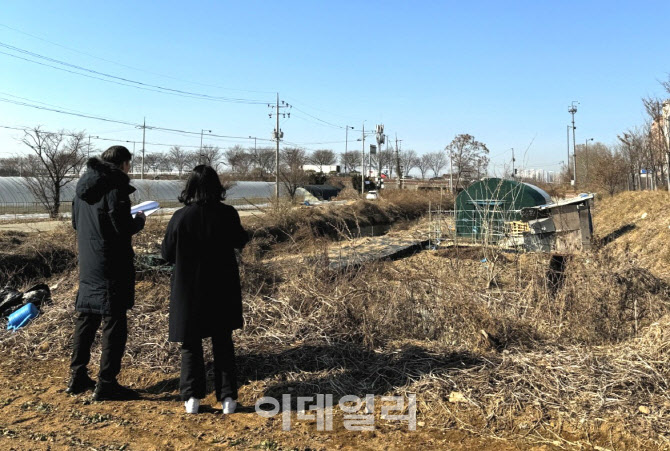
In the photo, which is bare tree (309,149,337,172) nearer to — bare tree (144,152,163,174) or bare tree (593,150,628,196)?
bare tree (144,152,163,174)

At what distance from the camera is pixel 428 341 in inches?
196

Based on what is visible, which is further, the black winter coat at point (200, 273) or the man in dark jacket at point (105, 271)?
the man in dark jacket at point (105, 271)

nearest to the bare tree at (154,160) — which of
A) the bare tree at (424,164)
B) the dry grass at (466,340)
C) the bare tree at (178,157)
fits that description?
the bare tree at (178,157)

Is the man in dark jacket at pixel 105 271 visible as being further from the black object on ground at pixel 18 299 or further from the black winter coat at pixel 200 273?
the black object on ground at pixel 18 299

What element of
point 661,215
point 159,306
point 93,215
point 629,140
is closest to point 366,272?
point 159,306

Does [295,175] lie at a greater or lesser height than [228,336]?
greater

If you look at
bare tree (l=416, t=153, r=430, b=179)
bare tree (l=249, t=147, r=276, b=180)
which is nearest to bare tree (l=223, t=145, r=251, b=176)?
bare tree (l=249, t=147, r=276, b=180)

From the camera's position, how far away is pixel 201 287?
3.62m

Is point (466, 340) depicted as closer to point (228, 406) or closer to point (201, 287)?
point (228, 406)

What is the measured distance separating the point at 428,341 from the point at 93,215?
10.1ft

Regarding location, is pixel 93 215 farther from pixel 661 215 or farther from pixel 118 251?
pixel 661 215

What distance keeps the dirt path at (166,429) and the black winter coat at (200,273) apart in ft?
1.86

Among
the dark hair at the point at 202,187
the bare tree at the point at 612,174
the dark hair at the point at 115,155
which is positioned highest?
the bare tree at the point at 612,174

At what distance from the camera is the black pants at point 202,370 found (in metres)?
3.63
